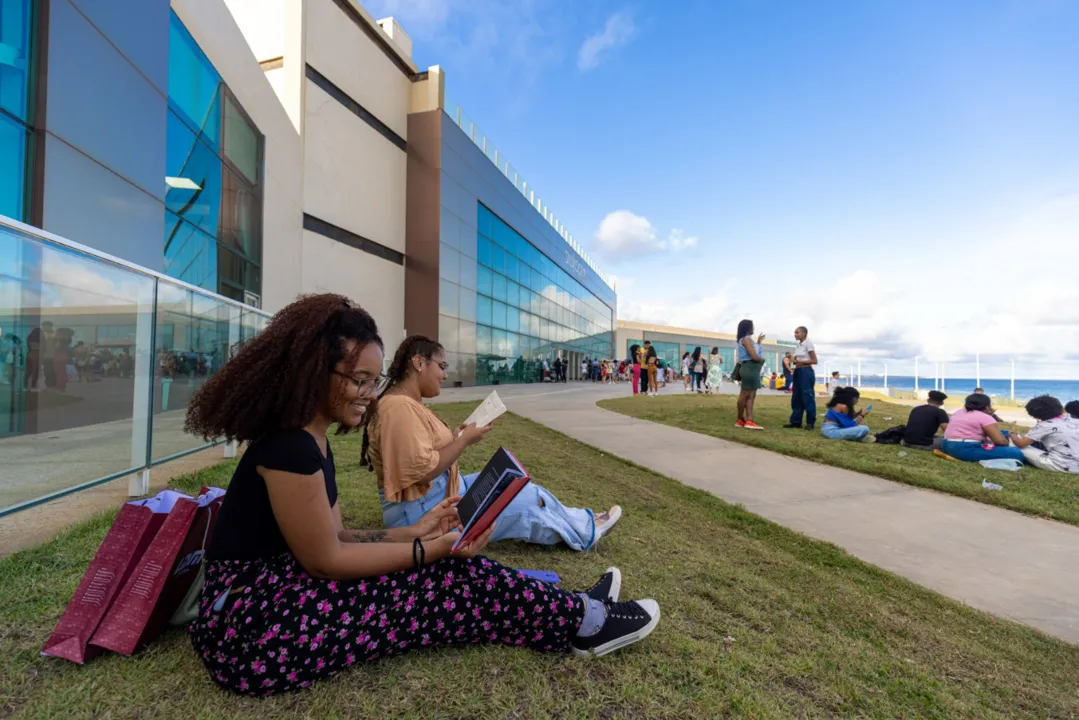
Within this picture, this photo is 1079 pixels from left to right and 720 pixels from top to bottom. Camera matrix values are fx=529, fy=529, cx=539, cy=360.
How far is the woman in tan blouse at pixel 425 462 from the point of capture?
2633 millimetres

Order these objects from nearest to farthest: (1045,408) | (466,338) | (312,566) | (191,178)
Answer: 1. (312,566)
2. (1045,408)
3. (191,178)
4. (466,338)

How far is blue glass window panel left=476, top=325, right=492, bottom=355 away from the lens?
2497 cm

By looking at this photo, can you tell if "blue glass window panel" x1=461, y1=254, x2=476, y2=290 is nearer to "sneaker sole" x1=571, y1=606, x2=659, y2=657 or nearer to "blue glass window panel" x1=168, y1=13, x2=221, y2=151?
"blue glass window panel" x1=168, y1=13, x2=221, y2=151

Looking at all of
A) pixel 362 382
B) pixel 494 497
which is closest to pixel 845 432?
pixel 494 497

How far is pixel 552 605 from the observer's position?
1.95 m

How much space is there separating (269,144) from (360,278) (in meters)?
5.56

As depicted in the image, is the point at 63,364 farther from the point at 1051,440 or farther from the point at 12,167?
the point at 1051,440

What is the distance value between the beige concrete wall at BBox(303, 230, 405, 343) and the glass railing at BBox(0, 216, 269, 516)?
39.6 feet

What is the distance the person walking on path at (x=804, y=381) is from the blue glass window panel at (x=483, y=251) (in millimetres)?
17994

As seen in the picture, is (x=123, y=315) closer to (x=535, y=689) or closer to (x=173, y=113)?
(x=535, y=689)

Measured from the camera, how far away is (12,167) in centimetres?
601

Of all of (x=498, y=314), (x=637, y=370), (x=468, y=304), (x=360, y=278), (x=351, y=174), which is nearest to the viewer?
(x=351, y=174)

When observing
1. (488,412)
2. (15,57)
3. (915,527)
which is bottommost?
(915,527)

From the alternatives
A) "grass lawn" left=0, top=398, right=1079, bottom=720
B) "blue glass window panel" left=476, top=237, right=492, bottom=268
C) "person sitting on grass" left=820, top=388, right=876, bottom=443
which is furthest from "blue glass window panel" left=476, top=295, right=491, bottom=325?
"grass lawn" left=0, top=398, right=1079, bottom=720
